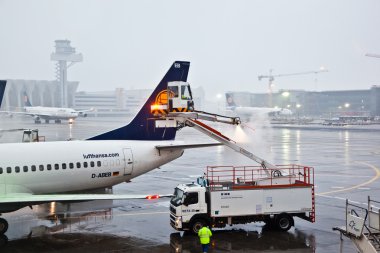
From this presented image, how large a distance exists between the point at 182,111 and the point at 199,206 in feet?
17.3

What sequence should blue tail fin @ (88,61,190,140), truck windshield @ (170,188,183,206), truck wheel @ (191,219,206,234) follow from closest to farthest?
truck wheel @ (191,219,206,234) → truck windshield @ (170,188,183,206) → blue tail fin @ (88,61,190,140)

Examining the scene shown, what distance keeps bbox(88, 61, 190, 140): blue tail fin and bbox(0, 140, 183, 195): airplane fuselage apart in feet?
3.04

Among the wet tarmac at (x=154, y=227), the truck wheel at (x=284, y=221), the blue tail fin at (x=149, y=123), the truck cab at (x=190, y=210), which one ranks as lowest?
the wet tarmac at (x=154, y=227)

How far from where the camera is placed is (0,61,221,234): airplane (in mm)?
24297

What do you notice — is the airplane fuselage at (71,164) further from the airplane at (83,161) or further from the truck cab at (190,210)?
the truck cab at (190,210)

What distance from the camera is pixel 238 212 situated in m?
22.7

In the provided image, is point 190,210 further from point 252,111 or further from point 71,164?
point 252,111

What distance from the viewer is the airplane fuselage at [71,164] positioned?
80.9 ft

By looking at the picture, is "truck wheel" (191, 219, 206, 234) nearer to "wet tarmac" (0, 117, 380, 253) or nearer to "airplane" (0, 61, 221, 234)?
"wet tarmac" (0, 117, 380, 253)

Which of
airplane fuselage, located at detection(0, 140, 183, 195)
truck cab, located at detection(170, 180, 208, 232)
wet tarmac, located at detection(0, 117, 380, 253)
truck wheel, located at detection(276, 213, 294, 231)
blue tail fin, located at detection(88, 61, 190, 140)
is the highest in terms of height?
blue tail fin, located at detection(88, 61, 190, 140)

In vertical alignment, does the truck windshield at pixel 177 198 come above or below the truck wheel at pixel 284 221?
above

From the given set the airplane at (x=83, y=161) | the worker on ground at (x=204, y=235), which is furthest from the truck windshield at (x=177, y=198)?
the worker on ground at (x=204, y=235)

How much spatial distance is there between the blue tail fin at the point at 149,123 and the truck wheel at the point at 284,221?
32.1ft

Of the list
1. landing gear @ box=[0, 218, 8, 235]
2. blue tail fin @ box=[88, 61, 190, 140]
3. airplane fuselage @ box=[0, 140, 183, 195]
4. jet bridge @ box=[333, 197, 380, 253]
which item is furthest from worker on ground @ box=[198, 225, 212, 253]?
blue tail fin @ box=[88, 61, 190, 140]
